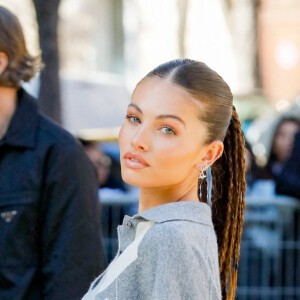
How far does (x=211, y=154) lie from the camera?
1.98 meters

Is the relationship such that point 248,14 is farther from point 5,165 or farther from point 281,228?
point 5,165

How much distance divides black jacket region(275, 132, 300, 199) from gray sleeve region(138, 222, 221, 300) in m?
3.87

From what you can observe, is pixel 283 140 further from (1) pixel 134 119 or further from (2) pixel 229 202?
(1) pixel 134 119

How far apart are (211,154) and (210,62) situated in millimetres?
19776

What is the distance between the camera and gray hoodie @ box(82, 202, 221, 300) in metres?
1.72

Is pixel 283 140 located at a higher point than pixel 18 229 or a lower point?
lower

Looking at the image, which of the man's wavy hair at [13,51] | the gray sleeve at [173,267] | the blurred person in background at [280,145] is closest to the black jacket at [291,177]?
the blurred person in background at [280,145]

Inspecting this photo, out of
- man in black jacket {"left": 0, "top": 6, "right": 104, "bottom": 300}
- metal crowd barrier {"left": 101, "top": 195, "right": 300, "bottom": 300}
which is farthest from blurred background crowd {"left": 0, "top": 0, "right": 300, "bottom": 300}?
man in black jacket {"left": 0, "top": 6, "right": 104, "bottom": 300}

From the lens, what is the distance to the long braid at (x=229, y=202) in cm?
214

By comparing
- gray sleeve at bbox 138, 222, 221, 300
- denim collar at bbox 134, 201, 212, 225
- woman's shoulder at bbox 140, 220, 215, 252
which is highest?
denim collar at bbox 134, 201, 212, 225

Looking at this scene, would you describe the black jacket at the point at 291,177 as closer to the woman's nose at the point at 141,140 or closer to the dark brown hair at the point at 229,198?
the dark brown hair at the point at 229,198

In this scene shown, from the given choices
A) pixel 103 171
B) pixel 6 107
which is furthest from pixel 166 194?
pixel 103 171

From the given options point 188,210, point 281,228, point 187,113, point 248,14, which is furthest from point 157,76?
point 248,14

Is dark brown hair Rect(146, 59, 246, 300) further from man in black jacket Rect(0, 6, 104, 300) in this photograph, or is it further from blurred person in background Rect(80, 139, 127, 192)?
blurred person in background Rect(80, 139, 127, 192)
